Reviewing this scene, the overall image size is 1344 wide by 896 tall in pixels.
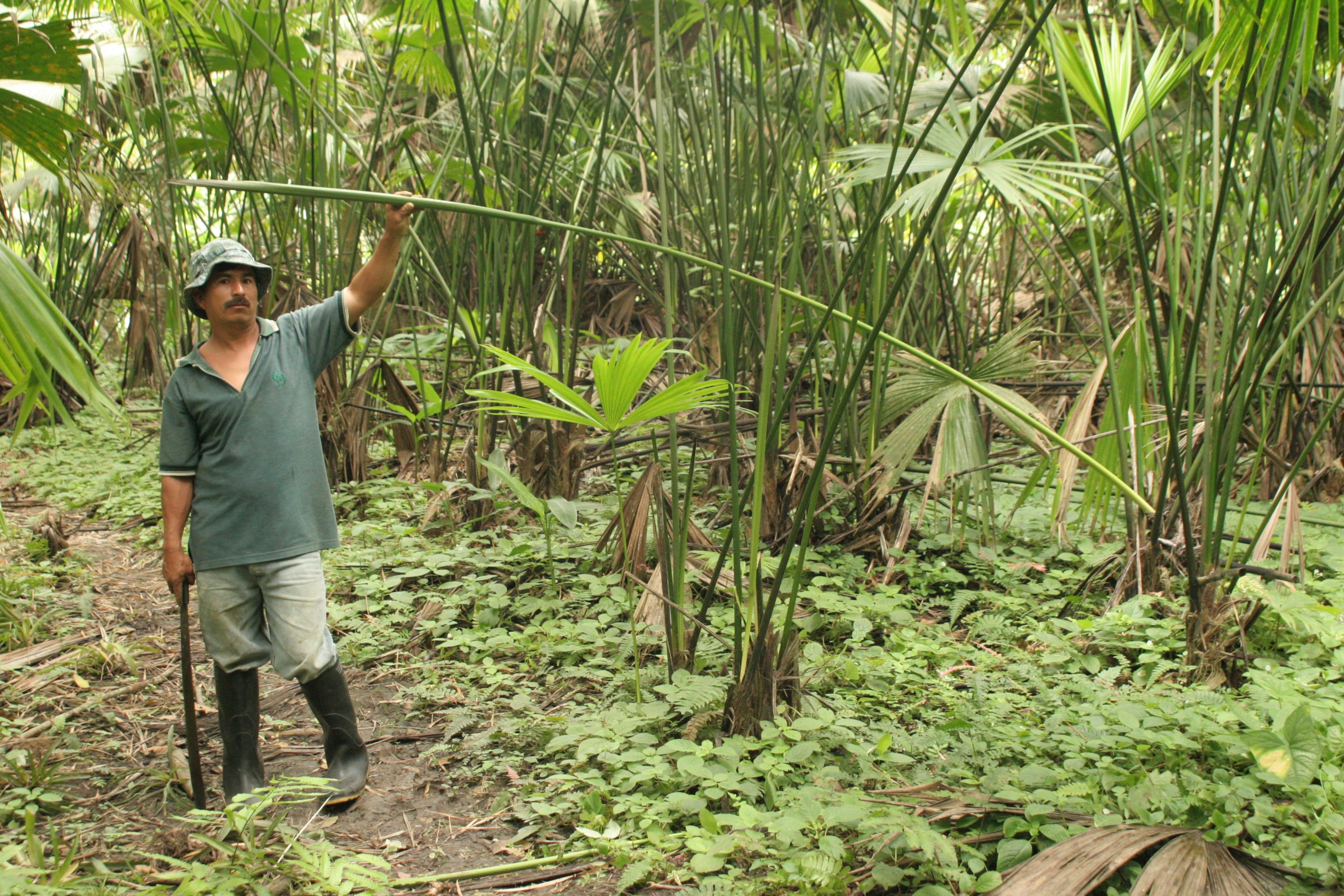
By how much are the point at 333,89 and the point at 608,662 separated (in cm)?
240

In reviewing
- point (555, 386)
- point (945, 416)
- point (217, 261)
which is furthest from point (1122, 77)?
point (217, 261)

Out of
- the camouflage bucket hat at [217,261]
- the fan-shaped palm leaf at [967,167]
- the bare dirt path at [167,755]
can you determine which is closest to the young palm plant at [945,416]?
the fan-shaped palm leaf at [967,167]

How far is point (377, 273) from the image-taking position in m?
1.98

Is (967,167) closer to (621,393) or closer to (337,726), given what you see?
(621,393)

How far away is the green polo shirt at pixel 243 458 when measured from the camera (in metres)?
1.91

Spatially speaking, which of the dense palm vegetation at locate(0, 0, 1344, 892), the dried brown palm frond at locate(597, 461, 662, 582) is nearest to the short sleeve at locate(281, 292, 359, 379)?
the dense palm vegetation at locate(0, 0, 1344, 892)

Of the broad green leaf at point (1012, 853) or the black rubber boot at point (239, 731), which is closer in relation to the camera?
the broad green leaf at point (1012, 853)

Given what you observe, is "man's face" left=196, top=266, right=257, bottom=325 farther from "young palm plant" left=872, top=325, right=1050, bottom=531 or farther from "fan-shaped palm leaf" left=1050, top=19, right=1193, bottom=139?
"fan-shaped palm leaf" left=1050, top=19, right=1193, bottom=139

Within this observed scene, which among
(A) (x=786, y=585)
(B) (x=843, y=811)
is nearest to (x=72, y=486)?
(A) (x=786, y=585)

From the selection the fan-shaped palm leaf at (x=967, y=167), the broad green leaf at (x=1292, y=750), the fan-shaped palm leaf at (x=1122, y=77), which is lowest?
the broad green leaf at (x=1292, y=750)

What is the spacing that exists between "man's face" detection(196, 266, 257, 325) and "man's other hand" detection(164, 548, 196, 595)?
471mm

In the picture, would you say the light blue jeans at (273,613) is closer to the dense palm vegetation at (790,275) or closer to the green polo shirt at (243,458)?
the green polo shirt at (243,458)

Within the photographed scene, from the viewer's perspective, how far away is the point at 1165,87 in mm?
2416

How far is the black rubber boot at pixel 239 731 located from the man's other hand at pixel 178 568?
0.19 meters
